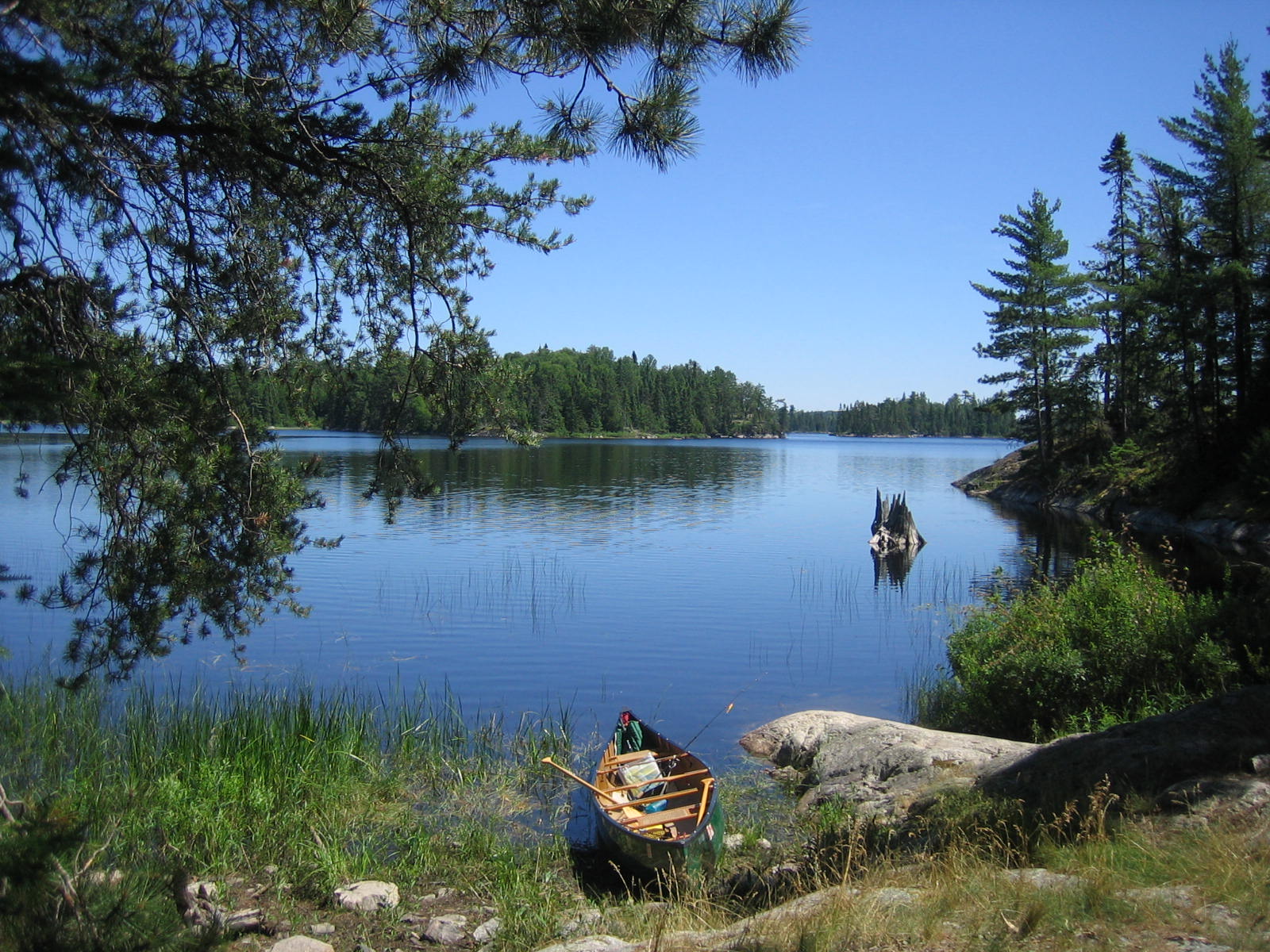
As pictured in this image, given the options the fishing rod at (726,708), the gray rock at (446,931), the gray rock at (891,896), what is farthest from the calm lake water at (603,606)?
the gray rock at (891,896)

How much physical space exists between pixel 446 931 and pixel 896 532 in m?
25.1

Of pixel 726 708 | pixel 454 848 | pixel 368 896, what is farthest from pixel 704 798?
pixel 726 708

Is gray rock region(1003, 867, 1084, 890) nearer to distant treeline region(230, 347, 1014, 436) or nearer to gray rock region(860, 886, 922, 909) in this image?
gray rock region(860, 886, 922, 909)

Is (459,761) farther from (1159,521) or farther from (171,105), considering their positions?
(1159,521)

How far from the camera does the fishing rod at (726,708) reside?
1238cm

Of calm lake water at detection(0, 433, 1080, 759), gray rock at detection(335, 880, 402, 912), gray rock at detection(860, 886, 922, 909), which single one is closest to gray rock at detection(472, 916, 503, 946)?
gray rock at detection(335, 880, 402, 912)

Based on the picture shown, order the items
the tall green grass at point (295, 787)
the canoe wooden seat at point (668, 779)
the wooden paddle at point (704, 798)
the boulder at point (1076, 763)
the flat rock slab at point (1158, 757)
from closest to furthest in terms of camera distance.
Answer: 1. the boulder at point (1076, 763)
2. the flat rock slab at point (1158, 757)
3. the tall green grass at point (295, 787)
4. the wooden paddle at point (704, 798)
5. the canoe wooden seat at point (668, 779)

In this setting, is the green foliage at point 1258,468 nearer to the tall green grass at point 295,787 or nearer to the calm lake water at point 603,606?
the calm lake water at point 603,606

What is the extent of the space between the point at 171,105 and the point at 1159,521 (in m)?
35.8

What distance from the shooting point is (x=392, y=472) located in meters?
6.80

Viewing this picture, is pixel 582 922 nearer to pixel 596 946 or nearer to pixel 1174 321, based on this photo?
pixel 596 946

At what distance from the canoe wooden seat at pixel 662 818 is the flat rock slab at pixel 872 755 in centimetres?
148

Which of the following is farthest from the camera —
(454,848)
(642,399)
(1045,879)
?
(642,399)

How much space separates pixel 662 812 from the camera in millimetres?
9086
